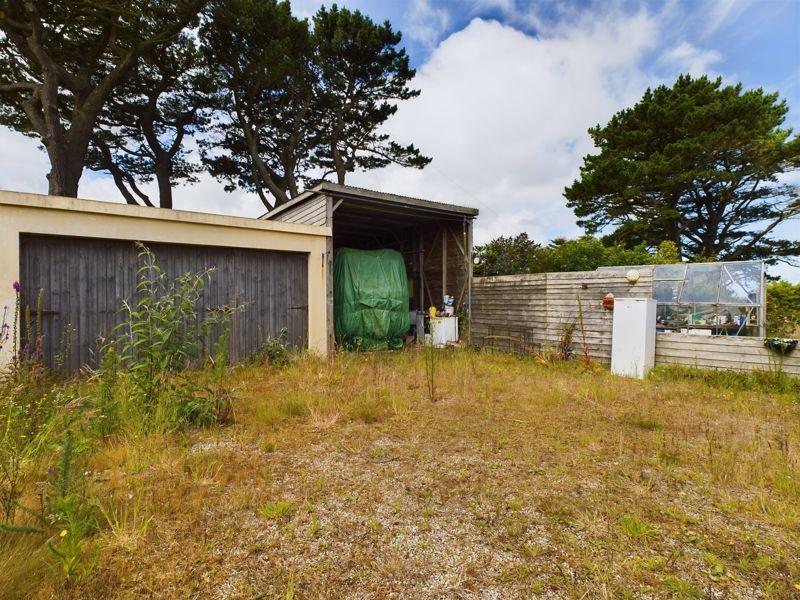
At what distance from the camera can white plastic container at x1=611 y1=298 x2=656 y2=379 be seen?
5.87m

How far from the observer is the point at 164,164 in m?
15.3

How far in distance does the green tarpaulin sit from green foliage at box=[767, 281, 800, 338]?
912 cm

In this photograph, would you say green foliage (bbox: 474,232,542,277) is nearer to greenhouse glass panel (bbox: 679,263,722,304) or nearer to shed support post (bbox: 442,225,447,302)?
shed support post (bbox: 442,225,447,302)

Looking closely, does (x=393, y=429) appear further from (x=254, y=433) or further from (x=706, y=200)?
(x=706, y=200)

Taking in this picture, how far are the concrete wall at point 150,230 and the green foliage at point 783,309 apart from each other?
10801 mm

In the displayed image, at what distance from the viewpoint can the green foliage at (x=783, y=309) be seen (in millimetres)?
8797

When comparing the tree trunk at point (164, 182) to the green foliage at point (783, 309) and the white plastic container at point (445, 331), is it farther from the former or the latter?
the green foliage at point (783, 309)

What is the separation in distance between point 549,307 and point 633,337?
177 cm

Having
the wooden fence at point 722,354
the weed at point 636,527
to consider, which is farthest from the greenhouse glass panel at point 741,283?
the weed at point 636,527

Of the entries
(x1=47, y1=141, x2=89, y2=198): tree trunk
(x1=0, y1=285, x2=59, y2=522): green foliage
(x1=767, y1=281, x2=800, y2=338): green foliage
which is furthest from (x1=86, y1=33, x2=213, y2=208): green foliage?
(x1=767, y1=281, x2=800, y2=338): green foliage

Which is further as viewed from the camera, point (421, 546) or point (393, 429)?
point (393, 429)

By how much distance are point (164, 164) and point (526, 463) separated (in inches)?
724

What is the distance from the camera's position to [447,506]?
2.28m

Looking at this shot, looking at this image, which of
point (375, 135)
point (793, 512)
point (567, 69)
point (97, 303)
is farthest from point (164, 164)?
point (793, 512)
